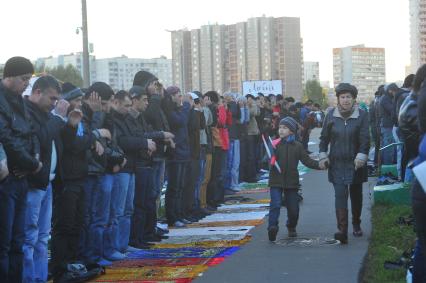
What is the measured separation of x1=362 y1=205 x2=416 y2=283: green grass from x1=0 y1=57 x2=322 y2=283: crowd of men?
2.95 meters

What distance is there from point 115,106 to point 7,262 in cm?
327

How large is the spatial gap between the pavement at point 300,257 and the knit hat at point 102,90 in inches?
92.5

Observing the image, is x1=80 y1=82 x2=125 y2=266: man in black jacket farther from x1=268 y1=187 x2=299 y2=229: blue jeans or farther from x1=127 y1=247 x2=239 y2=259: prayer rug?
x1=268 y1=187 x2=299 y2=229: blue jeans

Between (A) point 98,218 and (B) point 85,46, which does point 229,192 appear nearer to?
(A) point 98,218

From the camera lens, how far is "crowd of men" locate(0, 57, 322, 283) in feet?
21.5

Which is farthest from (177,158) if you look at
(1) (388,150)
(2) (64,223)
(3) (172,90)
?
(1) (388,150)

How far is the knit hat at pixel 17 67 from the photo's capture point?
662 centimetres

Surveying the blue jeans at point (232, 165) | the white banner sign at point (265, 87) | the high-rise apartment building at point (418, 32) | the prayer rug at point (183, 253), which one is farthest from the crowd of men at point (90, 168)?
the high-rise apartment building at point (418, 32)

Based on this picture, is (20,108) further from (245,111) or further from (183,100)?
(245,111)

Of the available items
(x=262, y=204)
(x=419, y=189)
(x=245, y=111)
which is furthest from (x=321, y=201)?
(x=419, y=189)

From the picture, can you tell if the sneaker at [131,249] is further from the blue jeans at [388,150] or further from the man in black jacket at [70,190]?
the blue jeans at [388,150]

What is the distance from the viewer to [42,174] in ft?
22.7

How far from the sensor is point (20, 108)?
21.7 ft

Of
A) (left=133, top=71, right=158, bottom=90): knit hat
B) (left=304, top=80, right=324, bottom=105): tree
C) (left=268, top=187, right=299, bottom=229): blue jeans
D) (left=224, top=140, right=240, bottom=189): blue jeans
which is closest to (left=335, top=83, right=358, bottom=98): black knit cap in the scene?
(left=268, top=187, right=299, bottom=229): blue jeans
